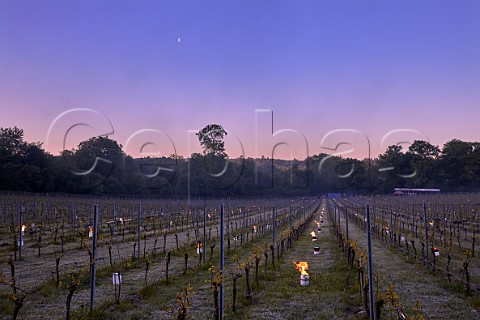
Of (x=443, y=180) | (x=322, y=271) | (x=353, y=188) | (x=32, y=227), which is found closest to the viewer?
(x=322, y=271)

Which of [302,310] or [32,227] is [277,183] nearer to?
[32,227]

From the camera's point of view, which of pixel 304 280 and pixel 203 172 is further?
pixel 203 172

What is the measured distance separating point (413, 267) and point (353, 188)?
9182 cm

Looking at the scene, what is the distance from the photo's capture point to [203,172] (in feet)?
221

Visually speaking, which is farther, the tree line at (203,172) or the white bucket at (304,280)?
the tree line at (203,172)

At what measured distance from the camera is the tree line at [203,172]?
47344 millimetres

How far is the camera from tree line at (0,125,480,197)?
47.3m

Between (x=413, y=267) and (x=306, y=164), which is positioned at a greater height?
(x=306, y=164)

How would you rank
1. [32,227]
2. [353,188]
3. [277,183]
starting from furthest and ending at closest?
1. [353,188]
2. [277,183]
3. [32,227]

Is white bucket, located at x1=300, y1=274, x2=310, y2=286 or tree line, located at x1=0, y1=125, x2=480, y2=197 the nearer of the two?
white bucket, located at x1=300, y1=274, x2=310, y2=286

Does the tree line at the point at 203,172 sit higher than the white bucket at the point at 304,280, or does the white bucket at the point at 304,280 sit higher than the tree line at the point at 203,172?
the tree line at the point at 203,172

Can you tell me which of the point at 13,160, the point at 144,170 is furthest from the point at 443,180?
the point at 13,160

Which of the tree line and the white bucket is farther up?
the tree line

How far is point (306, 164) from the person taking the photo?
12194cm
